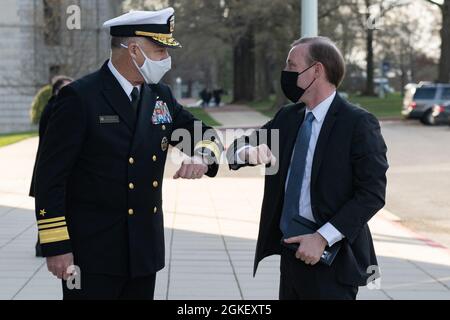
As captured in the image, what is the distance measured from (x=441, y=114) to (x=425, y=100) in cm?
208

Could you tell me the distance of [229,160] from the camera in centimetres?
380

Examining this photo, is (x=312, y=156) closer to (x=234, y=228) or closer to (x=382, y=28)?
(x=234, y=228)

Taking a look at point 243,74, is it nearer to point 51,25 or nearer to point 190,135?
point 51,25

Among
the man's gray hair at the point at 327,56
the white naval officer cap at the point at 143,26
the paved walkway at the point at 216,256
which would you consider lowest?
the paved walkway at the point at 216,256

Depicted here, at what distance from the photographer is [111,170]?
3.63 m

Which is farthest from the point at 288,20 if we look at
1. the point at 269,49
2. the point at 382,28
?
the point at 382,28

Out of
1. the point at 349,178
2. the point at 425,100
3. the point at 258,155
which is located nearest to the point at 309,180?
the point at 349,178

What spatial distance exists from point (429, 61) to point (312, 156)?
83.6m

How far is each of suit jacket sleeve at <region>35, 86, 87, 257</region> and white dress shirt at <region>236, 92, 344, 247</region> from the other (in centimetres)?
75

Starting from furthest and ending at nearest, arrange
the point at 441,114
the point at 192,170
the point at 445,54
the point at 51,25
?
1. the point at 51,25
2. the point at 445,54
3. the point at 441,114
4. the point at 192,170

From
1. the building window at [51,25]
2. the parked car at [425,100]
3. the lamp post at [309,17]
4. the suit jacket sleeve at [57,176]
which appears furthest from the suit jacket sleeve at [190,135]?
the building window at [51,25]

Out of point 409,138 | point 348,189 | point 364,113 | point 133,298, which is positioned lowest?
point 409,138

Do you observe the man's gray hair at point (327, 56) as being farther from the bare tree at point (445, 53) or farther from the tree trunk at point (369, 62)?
the tree trunk at point (369, 62)

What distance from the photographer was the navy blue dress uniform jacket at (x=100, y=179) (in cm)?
351
